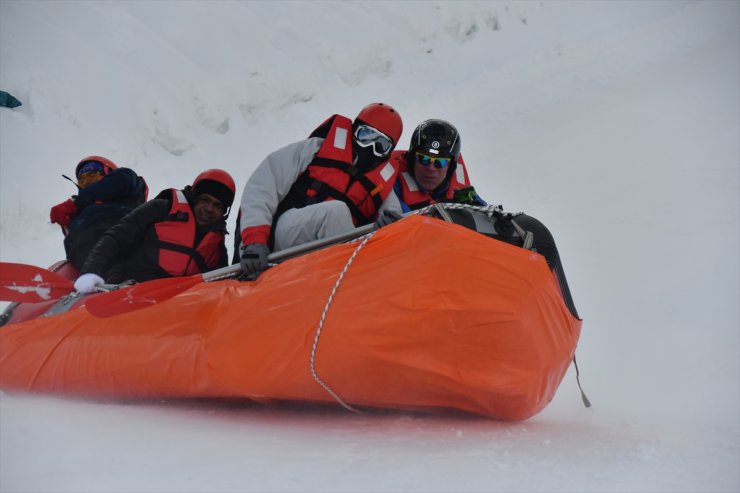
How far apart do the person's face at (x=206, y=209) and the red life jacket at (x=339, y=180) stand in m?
0.56

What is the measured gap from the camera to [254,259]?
2.08 metres

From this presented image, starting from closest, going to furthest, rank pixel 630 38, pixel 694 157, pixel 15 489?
1. pixel 15 489
2. pixel 694 157
3. pixel 630 38

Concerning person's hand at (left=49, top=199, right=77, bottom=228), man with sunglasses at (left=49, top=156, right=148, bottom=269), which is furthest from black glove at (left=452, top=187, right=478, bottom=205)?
person's hand at (left=49, top=199, right=77, bottom=228)

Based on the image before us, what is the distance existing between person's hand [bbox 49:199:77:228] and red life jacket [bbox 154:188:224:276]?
0.78m

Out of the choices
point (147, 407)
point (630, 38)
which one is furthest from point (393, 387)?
point (630, 38)

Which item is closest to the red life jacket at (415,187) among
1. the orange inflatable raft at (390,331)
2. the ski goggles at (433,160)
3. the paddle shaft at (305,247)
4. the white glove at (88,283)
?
the ski goggles at (433,160)

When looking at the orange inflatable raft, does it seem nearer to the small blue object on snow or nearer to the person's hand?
the person's hand

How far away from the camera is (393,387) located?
165 cm

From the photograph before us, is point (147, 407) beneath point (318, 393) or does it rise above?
beneath

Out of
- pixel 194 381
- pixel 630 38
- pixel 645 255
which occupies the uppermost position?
pixel 630 38

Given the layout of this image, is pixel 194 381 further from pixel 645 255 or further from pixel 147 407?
pixel 645 255

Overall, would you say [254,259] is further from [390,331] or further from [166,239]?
[166,239]

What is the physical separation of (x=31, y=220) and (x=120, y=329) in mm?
4116

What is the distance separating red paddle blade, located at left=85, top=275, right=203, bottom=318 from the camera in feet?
6.56
